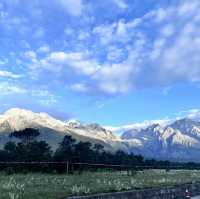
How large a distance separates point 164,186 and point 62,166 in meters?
17.2

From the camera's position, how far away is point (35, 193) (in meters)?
15.8

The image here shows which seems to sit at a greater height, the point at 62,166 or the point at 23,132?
the point at 23,132

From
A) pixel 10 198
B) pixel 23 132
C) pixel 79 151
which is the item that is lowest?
pixel 10 198

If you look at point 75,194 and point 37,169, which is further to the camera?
point 37,169

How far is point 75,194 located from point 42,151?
48691 millimetres

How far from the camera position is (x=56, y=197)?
1548 centimetres

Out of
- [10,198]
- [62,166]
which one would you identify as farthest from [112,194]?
[62,166]

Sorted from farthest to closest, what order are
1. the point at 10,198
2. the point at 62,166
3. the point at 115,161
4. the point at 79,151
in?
the point at 115,161, the point at 79,151, the point at 62,166, the point at 10,198

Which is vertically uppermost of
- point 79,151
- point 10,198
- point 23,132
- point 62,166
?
point 23,132

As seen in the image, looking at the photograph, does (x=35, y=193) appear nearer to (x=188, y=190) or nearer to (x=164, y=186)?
(x=164, y=186)

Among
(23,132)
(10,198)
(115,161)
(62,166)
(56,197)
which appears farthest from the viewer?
(23,132)

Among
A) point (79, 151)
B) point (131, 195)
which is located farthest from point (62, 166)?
point (79, 151)

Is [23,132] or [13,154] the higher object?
[23,132]

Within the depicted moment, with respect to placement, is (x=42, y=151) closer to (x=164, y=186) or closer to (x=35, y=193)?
(x=164, y=186)
